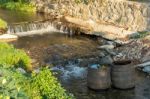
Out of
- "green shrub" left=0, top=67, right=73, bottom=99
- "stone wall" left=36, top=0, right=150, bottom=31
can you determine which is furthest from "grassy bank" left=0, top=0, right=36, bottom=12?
"green shrub" left=0, top=67, right=73, bottom=99

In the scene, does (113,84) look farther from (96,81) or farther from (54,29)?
(54,29)

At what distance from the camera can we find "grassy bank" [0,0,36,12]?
104 feet

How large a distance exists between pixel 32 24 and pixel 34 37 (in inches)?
82.1

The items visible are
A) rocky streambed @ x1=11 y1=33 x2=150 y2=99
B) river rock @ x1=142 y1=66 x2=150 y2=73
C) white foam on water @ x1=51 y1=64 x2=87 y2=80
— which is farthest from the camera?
river rock @ x1=142 y1=66 x2=150 y2=73

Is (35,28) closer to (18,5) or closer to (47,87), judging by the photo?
(18,5)

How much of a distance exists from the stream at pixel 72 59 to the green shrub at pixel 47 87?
13.6 ft

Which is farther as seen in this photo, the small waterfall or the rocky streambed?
the small waterfall

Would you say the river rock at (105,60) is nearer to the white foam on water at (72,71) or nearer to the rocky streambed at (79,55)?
A: the rocky streambed at (79,55)

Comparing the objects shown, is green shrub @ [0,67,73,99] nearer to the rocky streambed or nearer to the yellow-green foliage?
the rocky streambed

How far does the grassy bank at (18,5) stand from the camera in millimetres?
31631

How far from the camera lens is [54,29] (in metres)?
26.4

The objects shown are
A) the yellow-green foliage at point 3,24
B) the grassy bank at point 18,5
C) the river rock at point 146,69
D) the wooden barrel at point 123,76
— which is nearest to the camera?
the wooden barrel at point 123,76

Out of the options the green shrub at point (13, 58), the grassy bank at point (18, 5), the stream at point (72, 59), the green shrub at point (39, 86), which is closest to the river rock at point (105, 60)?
the stream at point (72, 59)

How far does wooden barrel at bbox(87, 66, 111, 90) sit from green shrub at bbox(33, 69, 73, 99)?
466 cm
